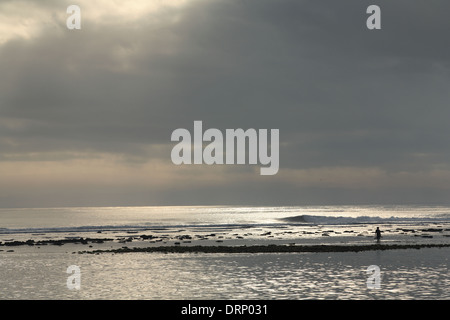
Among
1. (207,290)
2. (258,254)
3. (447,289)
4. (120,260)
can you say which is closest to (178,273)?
(207,290)

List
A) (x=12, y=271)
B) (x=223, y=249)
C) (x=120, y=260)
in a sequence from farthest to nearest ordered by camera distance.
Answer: (x=223, y=249) < (x=120, y=260) < (x=12, y=271)

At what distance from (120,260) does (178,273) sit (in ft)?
40.8

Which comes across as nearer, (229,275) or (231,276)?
(231,276)

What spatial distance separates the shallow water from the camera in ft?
102

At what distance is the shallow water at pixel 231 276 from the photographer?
3119 centimetres

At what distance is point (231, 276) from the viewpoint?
1517 inches

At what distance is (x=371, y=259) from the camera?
48344 mm
